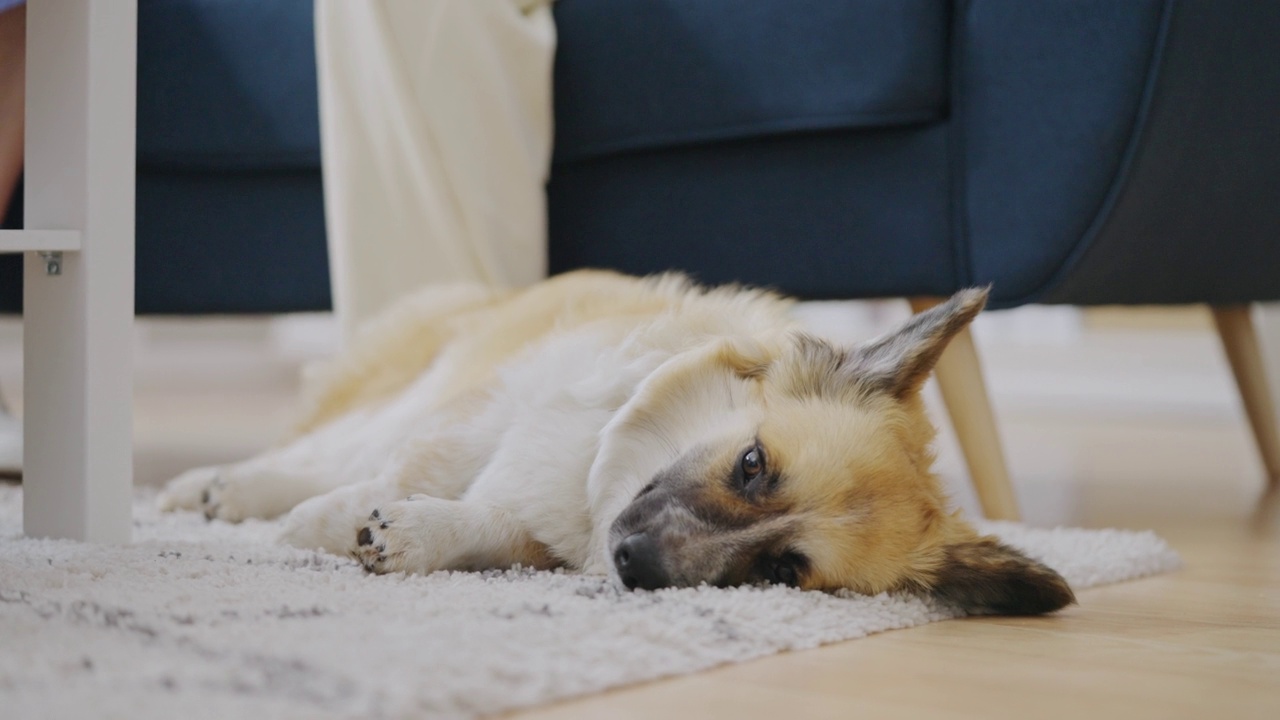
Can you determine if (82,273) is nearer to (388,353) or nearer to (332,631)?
(332,631)

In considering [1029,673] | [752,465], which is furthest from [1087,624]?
[752,465]

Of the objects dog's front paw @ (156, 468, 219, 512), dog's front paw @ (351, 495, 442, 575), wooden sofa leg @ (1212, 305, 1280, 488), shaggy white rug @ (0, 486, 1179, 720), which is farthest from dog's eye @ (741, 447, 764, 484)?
wooden sofa leg @ (1212, 305, 1280, 488)

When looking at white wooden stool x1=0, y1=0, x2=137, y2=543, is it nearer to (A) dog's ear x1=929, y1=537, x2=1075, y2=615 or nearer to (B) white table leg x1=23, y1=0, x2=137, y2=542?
(B) white table leg x1=23, y1=0, x2=137, y2=542

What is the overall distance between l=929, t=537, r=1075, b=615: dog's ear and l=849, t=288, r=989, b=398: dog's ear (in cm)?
19

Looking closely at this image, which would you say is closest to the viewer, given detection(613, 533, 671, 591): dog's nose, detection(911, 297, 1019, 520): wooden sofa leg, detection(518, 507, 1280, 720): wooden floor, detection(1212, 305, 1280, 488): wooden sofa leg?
detection(518, 507, 1280, 720): wooden floor

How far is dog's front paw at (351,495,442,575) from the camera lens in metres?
1.34

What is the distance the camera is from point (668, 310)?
1671mm

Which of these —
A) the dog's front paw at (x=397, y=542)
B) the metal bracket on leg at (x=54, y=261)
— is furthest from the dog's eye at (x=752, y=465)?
the metal bracket on leg at (x=54, y=261)

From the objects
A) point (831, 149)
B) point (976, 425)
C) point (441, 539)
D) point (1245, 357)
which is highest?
point (831, 149)

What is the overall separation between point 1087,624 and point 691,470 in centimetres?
45

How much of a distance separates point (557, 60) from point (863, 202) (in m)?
0.63

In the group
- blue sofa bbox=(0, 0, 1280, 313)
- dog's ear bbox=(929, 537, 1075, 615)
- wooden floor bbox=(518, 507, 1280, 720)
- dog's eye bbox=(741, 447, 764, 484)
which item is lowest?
wooden floor bbox=(518, 507, 1280, 720)

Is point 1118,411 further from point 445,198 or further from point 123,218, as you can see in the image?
point 123,218

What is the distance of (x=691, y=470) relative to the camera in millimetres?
1348
